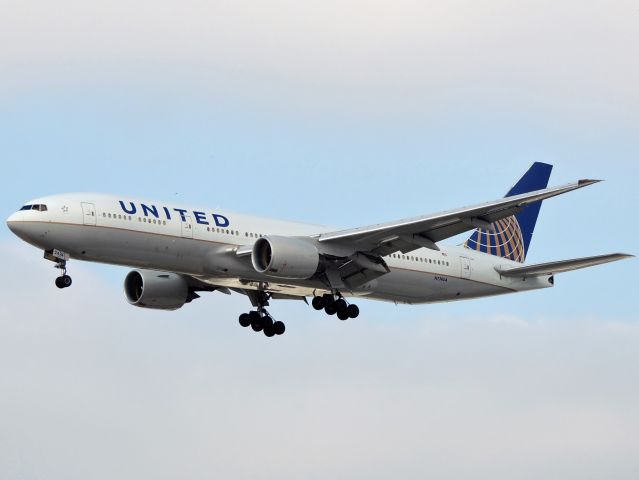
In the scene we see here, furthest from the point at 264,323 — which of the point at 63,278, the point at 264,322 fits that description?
the point at 63,278

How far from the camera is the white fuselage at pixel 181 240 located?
159 ft

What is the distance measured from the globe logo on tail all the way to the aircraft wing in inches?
289

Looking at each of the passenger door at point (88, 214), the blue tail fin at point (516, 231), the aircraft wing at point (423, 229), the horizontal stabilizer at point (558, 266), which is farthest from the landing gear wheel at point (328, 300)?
the passenger door at point (88, 214)

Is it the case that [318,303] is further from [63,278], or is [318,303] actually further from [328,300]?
[63,278]

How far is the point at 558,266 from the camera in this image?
54562 mm

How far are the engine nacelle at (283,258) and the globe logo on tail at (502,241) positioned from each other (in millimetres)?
10759

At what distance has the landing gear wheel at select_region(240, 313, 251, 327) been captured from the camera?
5741 centimetres

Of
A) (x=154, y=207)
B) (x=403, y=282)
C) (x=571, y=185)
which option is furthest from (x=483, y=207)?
(x=154, y=207)

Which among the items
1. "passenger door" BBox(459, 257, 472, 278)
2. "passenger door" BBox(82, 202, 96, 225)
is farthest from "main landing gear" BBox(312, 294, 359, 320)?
"passenger door" BBox(82, 202, 96, 225)

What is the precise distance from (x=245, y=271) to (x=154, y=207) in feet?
13.8

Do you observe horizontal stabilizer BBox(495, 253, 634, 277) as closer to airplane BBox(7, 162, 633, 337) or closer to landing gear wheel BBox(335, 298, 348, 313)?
airplane BBox(7, 162, 633, 337)

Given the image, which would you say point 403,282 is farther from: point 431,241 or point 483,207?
point 483,207

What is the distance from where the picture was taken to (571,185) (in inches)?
1827

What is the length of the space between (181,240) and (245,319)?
860 cm
